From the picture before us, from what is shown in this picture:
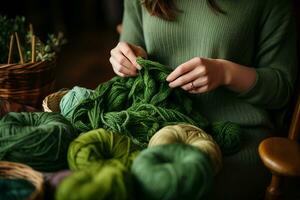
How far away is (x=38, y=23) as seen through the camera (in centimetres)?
326

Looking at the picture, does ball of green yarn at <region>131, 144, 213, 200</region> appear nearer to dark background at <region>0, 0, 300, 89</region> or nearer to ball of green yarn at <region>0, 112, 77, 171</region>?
ball of green yarn at <region>0, 112, 77, 171</region>

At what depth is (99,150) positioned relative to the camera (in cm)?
77

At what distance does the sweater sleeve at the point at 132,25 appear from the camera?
1203 mm

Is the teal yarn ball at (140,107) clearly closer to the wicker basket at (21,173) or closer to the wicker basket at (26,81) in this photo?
the wicker basket at (21,173)

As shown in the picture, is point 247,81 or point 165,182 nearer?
point 165,182

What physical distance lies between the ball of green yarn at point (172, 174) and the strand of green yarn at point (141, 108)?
0.19 metres

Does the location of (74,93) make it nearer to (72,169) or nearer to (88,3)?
(72,169)

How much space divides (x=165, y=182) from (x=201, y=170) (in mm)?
67

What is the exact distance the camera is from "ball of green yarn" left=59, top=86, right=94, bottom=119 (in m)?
1.04

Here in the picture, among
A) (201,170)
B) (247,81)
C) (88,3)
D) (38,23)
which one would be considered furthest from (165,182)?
(88,3)

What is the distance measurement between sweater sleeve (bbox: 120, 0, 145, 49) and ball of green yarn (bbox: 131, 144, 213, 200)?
1.88 ft

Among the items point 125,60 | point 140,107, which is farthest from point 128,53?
point 140,107

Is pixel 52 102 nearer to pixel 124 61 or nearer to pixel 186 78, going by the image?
pixel 124 61

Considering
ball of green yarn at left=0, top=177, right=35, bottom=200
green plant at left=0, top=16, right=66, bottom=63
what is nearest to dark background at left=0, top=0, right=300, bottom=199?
green plant at left=0, top=16, right=66, bottom=63
